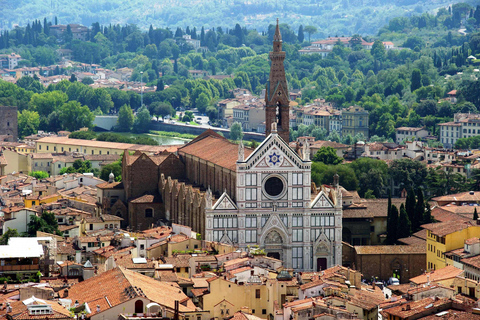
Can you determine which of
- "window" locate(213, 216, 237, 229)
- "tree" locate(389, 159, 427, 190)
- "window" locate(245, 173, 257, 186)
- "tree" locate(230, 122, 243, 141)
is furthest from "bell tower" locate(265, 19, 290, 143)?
"tree" locate(230, 122, 243, 141)

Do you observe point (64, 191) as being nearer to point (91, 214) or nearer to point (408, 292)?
point (91, 214)

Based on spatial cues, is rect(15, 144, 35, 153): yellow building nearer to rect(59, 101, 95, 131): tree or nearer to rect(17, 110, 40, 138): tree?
rect(17, 110, 40, 138): tree

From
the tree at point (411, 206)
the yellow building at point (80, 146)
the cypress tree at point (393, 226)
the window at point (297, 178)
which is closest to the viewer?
the window at point (297, 178)

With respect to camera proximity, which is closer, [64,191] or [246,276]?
[246,276]

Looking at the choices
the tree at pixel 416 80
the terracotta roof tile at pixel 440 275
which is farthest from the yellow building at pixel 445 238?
the tree at pixel 416 80

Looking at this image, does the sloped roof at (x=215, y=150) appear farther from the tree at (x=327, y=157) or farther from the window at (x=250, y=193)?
the tree at (x=327, y=157)

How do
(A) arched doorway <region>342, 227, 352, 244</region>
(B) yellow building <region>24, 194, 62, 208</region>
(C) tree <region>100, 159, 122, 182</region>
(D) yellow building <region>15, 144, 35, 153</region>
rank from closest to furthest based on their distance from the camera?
(A) arched doorway <region>342, 227, 352, 244</region>
(B) yellow building <region>24, 194, 62, 208</region>
(C) tree <region>100, 159, 122, 182</region>
(D) yellow building <region>15, 144, 35, 153</region>

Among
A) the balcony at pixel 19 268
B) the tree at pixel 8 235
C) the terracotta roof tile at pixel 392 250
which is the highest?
the balcony at pixel 19 268

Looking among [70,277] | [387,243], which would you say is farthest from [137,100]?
[70,277]
